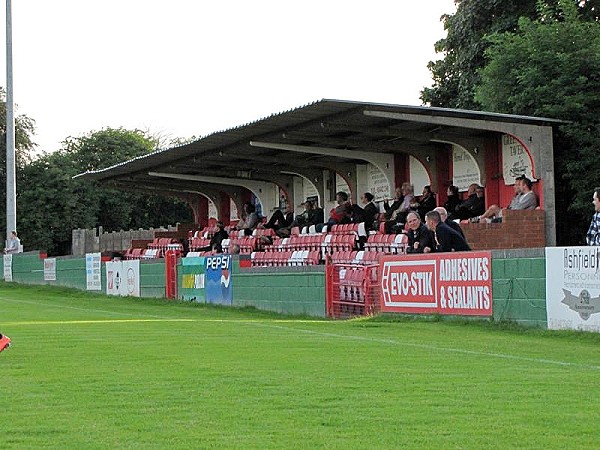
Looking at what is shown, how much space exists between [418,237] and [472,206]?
224 inches

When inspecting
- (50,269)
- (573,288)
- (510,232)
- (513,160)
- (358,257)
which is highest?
(513,160)

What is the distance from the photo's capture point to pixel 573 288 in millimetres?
16297

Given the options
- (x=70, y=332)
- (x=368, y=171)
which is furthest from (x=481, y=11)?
(x=70, y=332)

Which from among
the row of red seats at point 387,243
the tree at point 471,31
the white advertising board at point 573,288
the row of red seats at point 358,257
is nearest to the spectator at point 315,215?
the tree at point 471,31

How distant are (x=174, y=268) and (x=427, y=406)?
77.5 ft

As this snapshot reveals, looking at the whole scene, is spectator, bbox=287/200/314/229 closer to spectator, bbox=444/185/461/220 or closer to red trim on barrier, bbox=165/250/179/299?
red trim on barrier, bbox=165/250/179/299

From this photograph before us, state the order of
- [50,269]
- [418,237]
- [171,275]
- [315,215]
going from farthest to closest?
[50,269], [315,215], [171,275], [418,237]

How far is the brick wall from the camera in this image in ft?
77.2

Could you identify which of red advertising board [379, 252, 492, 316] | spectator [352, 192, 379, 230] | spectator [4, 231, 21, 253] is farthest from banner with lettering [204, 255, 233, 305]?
spectator [4, 231, 21, 253]

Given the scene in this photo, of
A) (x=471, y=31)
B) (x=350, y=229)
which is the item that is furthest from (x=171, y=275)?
(x=471, y=31)

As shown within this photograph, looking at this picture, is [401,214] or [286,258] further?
[286,258]

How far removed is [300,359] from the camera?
12.4m

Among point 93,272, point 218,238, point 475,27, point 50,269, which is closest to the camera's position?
point 218,238

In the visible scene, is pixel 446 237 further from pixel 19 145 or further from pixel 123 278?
pixel 19 145
